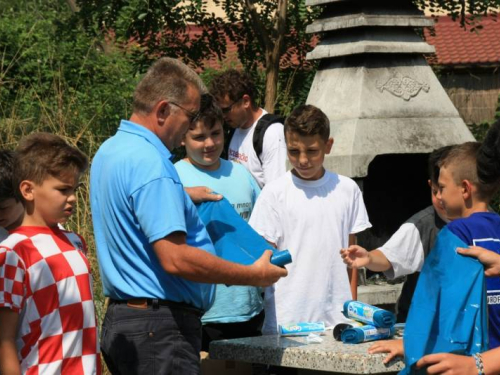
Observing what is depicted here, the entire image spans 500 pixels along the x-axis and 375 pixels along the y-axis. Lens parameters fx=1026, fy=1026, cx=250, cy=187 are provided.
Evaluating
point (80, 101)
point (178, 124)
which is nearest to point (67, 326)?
point (178, 124)

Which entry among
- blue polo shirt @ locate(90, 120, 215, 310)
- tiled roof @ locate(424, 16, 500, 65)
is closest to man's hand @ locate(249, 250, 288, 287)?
blue polo shirt @ locate(90, 120, 215, 310)

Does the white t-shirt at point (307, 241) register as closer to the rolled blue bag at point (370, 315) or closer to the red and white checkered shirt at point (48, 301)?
the rolled blue bag at point (370, 315)

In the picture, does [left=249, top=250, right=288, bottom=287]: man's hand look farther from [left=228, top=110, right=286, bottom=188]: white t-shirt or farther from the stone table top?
[left=228, top=110, right=286, bottom=188]: white t-shirt

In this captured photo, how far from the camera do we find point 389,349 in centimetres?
423

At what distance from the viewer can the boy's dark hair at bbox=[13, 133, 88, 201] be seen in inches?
156

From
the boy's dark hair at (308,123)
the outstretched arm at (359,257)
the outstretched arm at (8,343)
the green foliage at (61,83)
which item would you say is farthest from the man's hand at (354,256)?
the green foliage at (61,83)

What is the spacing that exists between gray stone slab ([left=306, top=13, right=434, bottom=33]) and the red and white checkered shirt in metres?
4.43

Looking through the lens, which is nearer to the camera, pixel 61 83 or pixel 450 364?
pixel 450 364

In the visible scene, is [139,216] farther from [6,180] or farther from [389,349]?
[389,349]

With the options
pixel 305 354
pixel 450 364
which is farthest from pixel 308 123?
pixel 450 364

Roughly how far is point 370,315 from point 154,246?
1170 millimetres

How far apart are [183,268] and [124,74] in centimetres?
897

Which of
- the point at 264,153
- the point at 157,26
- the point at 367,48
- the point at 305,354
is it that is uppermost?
the point at 157,26

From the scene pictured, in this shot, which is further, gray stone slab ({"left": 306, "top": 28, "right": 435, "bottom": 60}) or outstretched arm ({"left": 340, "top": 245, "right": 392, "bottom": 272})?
gray stone slab ({"left": 306, "top": 28, "right": 435, "bottom": 60})
